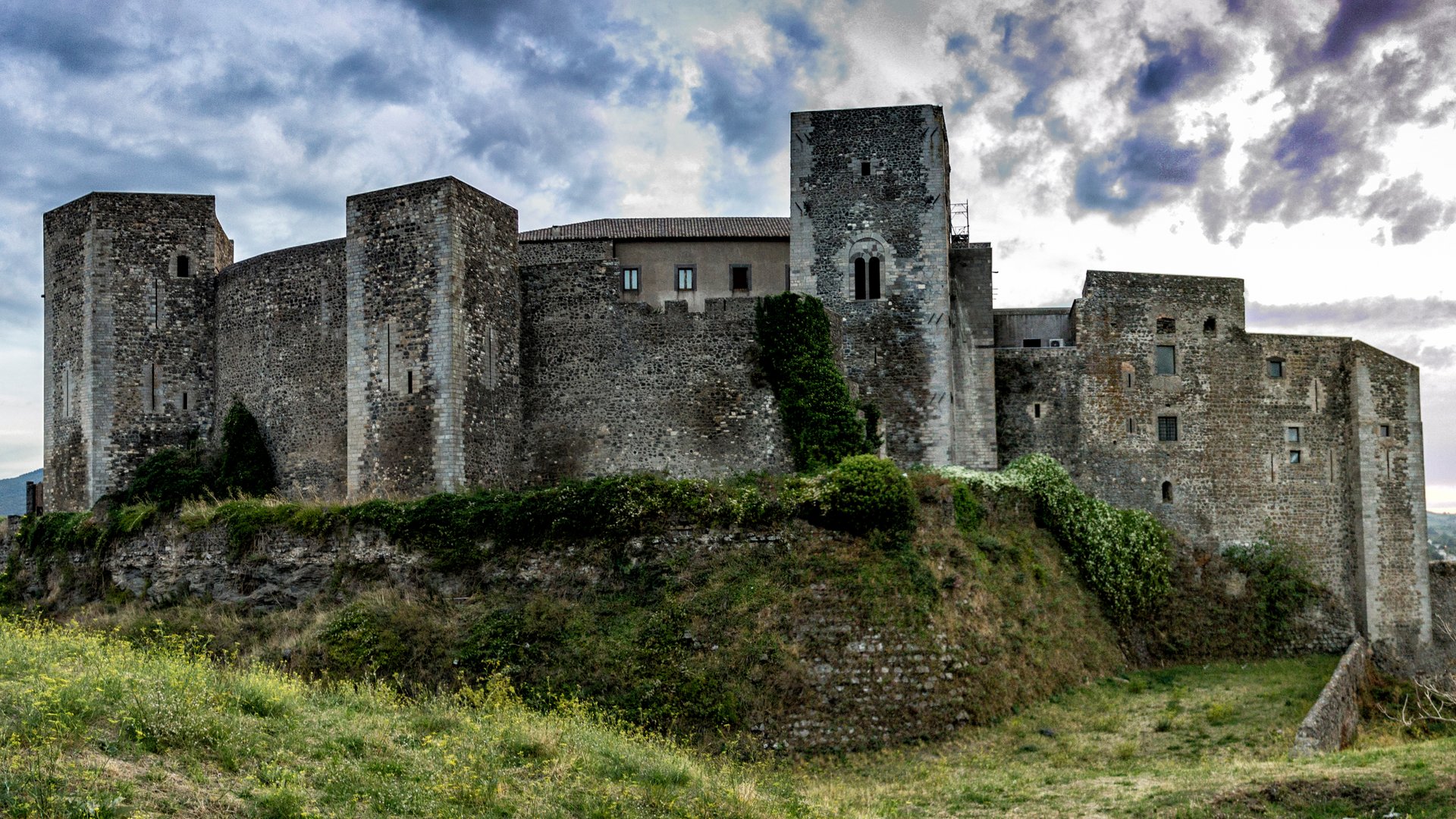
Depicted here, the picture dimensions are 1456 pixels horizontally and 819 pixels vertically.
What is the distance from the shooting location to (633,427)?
28.1 m

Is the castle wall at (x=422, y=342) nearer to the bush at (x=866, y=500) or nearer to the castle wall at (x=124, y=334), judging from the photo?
the castle wall at (x=124, y=334)

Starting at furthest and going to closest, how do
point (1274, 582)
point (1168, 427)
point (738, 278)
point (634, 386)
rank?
point (1168, 427) → point (1274, 582) → point (738, 278) → point (634, 386)

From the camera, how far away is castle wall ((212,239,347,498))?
28.4 meters

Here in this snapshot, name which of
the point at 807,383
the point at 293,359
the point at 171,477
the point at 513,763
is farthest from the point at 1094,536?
the point at 171,477

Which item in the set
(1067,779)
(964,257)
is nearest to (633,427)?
(964,257)

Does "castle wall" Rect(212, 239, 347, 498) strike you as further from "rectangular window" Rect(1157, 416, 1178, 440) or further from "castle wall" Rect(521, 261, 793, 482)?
"rectangular window" Rect(1157, 416, 1178, 440)

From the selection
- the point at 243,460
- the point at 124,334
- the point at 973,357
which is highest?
the point at 124,334

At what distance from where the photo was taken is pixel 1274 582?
33906 millimetres

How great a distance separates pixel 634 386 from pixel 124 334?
14038 millimetres

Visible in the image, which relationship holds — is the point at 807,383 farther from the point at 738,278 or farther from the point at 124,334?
the point at 124,334

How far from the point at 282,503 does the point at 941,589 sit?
47.0 feet

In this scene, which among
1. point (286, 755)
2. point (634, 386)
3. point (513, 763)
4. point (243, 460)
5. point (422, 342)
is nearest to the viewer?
point (286, 755)

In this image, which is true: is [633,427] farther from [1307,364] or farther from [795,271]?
[1307,364]

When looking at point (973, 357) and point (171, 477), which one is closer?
point (171, 477)
